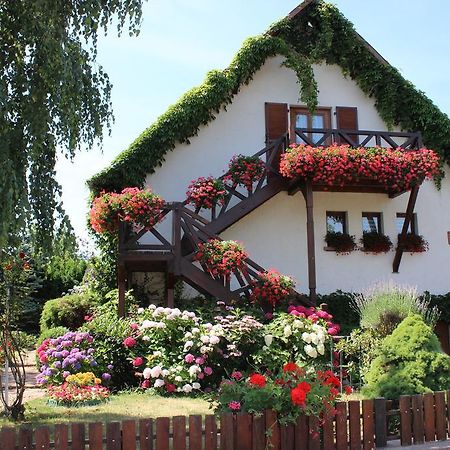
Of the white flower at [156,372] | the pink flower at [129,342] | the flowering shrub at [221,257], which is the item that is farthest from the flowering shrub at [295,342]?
the pink flower at [129,342]

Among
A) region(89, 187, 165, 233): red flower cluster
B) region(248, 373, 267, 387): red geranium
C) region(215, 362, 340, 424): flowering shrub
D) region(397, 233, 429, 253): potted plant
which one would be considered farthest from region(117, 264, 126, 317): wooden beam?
region(397, 233, 429, 253): potted plant

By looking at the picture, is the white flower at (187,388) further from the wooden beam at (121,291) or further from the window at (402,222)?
the window at (402,222)

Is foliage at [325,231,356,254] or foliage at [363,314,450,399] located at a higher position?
foliage at [325,231,356,254]

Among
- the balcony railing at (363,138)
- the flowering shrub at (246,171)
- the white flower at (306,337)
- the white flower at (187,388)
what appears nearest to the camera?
the white flower at (187,388)

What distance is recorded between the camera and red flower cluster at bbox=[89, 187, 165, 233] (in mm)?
10891

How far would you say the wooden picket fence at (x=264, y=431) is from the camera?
4.67m

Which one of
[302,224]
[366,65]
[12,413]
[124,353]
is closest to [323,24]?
[366,65]

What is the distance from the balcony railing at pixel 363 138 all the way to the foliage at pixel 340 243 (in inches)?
84.8

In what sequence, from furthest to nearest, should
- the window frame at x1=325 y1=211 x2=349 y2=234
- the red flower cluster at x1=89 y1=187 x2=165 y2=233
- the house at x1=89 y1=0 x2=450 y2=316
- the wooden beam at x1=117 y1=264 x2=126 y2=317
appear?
the window frame at x1=325 y1=211 x2=349 y2=234, the house at x1=89 y1=0 x2=450 y2=316, the wooden beam at x1=117 y1=264 x2=126 y2=317, the red flower cluster at x1=89 y1=187 x2=165 y2=233

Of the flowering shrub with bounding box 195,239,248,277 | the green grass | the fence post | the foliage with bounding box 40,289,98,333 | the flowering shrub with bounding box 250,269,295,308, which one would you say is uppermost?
the flowering shrub with bounding box 195,239,248,277

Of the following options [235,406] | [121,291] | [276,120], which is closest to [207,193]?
[121,291]

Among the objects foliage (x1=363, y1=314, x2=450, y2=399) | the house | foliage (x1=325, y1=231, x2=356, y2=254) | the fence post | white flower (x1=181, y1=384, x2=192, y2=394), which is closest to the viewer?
the fence post

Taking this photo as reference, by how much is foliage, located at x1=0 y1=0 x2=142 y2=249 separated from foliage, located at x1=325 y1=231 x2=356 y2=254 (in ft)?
27.6

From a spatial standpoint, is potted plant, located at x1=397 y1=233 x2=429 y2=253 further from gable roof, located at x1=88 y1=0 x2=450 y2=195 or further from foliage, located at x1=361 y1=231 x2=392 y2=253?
gable roof, located at x1=88 y1=0 x2=450 y2=195
